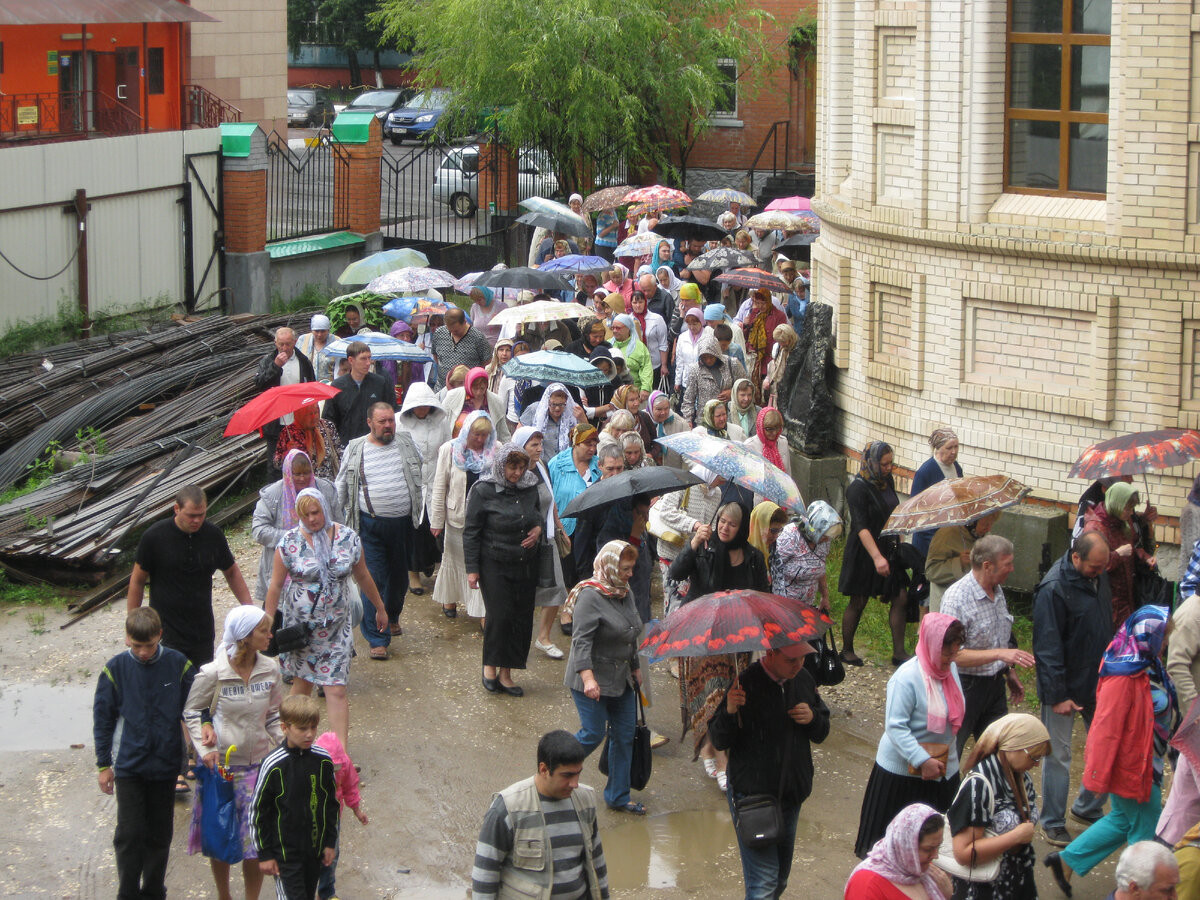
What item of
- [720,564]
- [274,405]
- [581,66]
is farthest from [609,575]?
[581,66]

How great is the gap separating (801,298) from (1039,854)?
9752 millimetres

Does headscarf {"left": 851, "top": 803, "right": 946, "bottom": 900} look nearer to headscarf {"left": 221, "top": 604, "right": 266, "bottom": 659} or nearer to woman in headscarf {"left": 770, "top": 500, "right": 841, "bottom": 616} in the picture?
headscarf {"left": 221, "top": 604, "right": 266, "bottom": 659}

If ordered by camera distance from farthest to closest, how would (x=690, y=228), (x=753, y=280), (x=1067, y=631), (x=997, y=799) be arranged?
(x=690, y=228), (x=753, y=280), (x=1067, y=631), (x=997, y=799)

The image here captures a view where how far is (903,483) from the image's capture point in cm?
1273

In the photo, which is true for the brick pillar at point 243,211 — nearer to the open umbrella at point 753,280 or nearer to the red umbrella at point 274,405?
the open umbrella at point 753,280

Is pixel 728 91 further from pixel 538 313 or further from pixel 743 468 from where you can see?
pixel 743 468

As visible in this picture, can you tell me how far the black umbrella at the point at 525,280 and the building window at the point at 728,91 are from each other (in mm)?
15270

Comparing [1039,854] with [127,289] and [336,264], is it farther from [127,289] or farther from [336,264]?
[336,264]

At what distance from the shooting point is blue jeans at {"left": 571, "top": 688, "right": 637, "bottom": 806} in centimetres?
820

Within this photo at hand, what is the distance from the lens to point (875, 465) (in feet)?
32.8

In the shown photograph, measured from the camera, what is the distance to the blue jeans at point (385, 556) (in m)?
10.4

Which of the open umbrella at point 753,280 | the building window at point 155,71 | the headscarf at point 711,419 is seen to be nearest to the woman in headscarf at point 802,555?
the headscarf at point 711,419

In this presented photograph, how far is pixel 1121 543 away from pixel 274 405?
5.55 metres

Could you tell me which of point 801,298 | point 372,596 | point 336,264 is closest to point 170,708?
point 372,596
